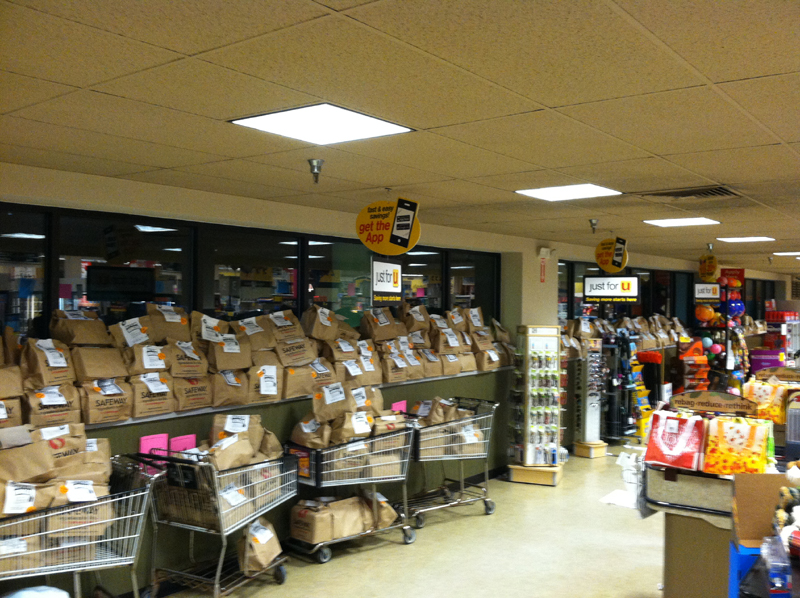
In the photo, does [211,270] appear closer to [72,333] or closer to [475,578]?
[72,333]

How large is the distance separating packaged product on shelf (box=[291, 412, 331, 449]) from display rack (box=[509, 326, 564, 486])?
304cm

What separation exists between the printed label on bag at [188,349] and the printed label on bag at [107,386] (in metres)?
0.55

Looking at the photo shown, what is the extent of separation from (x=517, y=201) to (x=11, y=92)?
398 centimetres

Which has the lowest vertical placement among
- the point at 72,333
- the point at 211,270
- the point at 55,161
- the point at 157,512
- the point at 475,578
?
the point at 475,578

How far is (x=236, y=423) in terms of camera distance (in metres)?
4.68

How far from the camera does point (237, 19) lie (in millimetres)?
1998

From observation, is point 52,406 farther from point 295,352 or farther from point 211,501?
point 295,352

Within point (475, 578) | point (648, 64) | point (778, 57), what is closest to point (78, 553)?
point (475, 578)

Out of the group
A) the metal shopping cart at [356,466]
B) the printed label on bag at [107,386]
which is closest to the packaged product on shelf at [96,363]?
the printed label on bag at [107,386]

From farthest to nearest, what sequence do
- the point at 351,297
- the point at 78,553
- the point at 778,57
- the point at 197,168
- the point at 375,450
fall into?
the point at 351,297 < the point at 375,450 < the point at 197,168 < the point at 78,553 < the point at 778,57

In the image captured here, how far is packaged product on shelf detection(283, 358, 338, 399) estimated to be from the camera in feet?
17.5

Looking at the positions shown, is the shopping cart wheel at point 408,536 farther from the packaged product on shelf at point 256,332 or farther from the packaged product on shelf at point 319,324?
the packaged product on shelf at point 256,332

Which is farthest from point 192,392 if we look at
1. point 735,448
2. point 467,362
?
point 735,448

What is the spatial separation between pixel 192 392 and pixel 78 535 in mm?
1344
